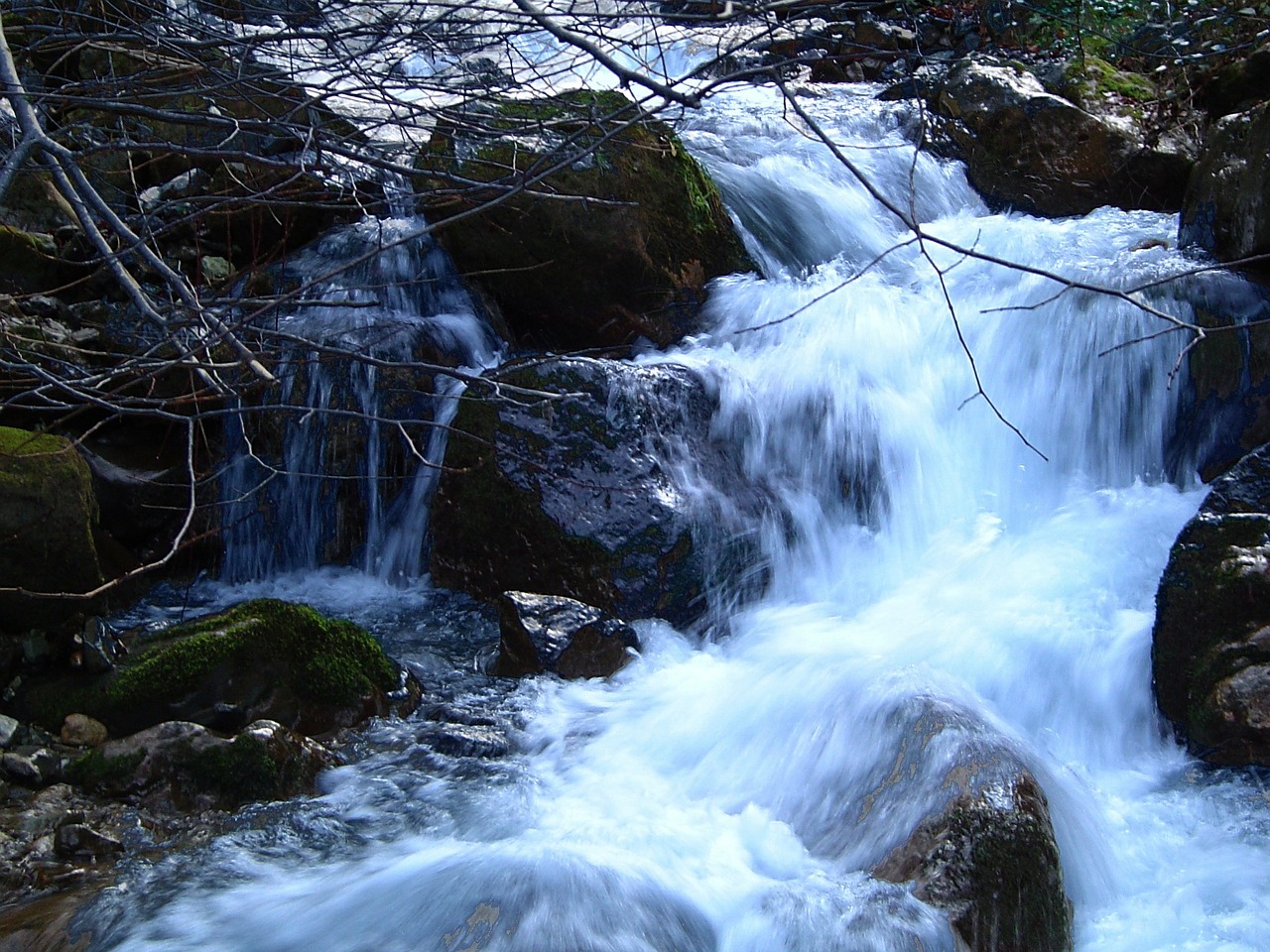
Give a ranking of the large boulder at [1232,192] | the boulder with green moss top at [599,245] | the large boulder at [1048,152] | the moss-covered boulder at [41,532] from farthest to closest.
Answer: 1. the large boulder at [1048,152]
2. the boulder with green moss top at [599,245]
3. the large boulder at [1232,192]
4. the moss-covered boulder at [41,532]

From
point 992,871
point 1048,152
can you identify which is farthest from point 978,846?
point 1048,152

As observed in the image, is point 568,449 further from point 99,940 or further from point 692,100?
point 692,100

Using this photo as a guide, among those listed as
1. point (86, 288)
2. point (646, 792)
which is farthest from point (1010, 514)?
point (86, 288)

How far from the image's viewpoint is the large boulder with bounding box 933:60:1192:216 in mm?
7270

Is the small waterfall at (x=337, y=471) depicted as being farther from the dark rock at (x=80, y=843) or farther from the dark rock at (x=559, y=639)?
the dark rock at (x=80, y=843)

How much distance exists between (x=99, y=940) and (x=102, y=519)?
2.90m

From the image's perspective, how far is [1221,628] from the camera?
11.7 feet

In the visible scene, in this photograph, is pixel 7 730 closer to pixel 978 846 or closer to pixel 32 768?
pixel 32 768

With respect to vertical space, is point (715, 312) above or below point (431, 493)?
above

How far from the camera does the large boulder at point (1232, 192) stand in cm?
536

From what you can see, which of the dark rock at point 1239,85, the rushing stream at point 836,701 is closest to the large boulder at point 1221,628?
the rushing stream at point 836,701

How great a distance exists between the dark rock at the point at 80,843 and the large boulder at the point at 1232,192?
5.29 m

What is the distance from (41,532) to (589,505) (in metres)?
2.13

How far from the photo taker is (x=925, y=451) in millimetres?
5531
